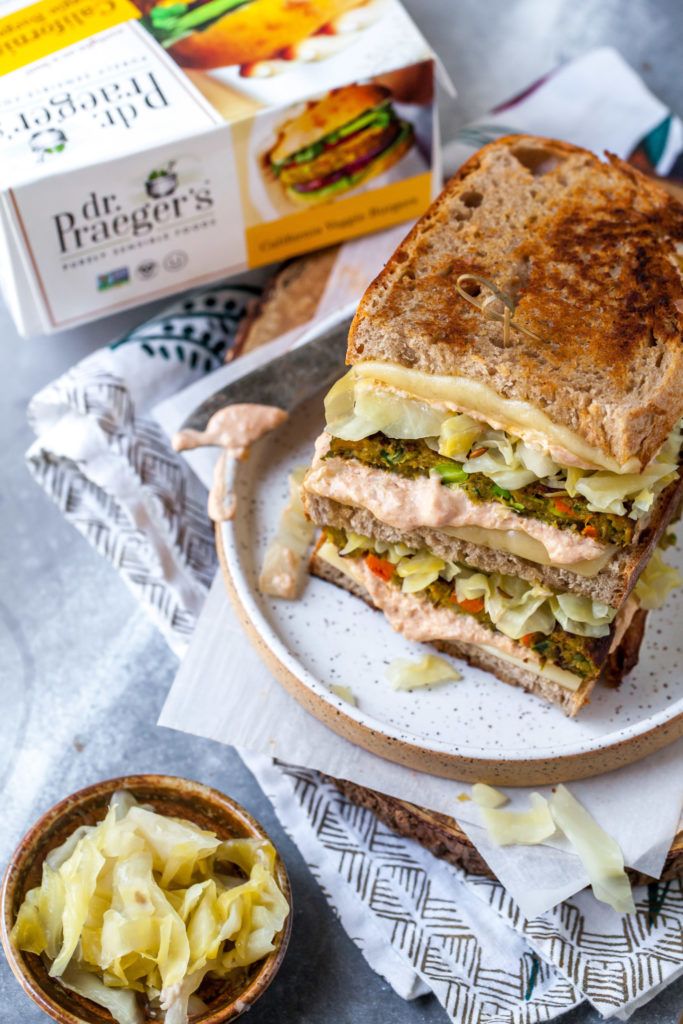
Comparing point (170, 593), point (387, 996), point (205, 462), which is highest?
point (205, 462)

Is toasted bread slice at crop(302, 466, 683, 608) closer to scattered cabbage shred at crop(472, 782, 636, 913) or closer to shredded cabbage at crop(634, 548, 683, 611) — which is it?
shredded cabbage at crop(634, 548, 683, 611)

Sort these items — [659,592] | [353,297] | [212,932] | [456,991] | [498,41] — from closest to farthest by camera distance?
1. [212,932]
2. [456,991]
3. [659,592]
4. [353,297]
5. [498,41]

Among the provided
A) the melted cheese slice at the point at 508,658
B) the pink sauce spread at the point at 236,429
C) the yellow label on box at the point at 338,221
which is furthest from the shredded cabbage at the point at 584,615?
the yellow label on box at the point at 338,221

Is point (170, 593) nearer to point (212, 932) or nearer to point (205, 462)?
point (205, 462)

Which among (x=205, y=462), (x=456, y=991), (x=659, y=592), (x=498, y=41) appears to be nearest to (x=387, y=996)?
(x=456, y=991)

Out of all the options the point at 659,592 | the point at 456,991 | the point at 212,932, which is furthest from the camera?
the point at 659,592

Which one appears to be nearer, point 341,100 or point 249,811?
point 249,811

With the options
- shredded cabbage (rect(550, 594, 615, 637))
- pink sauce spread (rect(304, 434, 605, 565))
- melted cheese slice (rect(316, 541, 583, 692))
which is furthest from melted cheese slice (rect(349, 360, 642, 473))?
melted cheese slice (rect(316, 541, 583, 692))

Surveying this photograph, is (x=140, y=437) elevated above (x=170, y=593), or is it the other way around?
(x=140, y=437)

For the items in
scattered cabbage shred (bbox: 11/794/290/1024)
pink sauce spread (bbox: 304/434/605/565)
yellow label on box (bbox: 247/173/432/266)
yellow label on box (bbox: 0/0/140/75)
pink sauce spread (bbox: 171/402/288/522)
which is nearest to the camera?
scattered cabbage shred (bbox: 11/794/290/1024)
